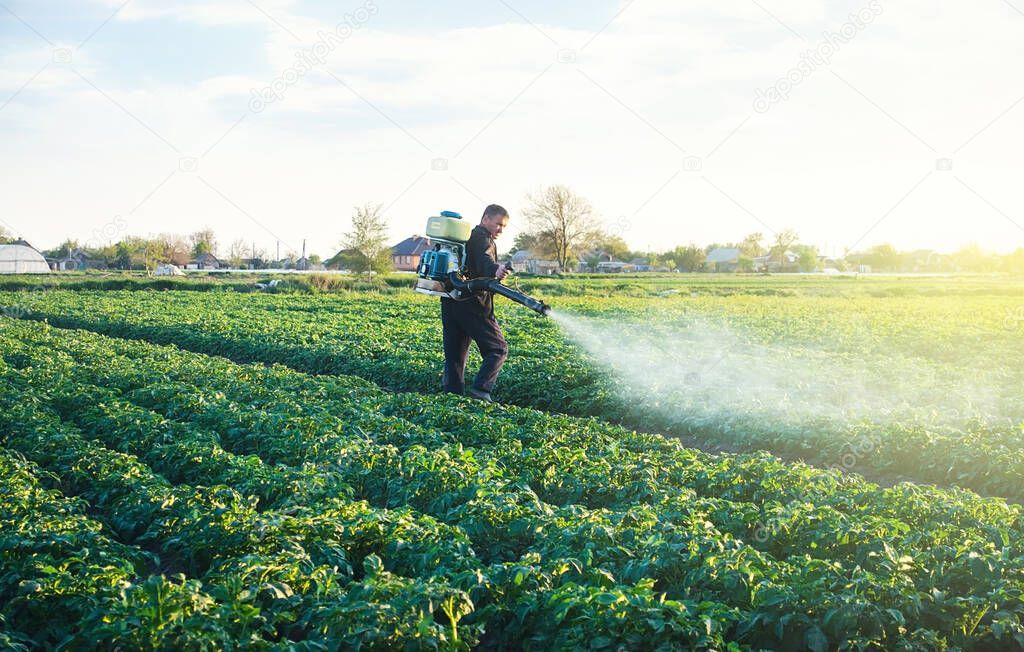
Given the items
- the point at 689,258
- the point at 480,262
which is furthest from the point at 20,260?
the point at 480,262

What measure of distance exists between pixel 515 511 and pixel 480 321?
5376 millimetres

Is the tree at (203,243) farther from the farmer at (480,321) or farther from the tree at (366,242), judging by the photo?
the farmer at (480,321)

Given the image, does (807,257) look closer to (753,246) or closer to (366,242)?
(753,246)

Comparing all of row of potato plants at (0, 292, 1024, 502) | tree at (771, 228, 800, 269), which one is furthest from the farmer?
tree at (771, 228, 800, 269)

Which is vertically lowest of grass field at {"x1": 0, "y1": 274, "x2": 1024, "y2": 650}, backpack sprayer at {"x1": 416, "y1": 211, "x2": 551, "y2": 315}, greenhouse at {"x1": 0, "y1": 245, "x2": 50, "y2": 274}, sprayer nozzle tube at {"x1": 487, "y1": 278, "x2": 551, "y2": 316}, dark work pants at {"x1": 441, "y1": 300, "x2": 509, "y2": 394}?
grass field at {"x1": 0, "y1": 274, "x2": 1024, "y2": 650}

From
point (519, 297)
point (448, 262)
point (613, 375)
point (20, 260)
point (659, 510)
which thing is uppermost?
point (20, 260)

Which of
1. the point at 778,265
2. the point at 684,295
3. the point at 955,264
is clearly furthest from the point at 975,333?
the point at 955,264

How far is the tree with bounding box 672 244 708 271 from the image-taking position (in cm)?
10956

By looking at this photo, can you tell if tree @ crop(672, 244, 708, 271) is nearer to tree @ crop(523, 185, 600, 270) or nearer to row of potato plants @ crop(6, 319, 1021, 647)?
tree @ crop(523, 185, 600, 270)

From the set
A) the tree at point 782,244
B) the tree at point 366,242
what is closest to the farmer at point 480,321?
the tree at point 366,242

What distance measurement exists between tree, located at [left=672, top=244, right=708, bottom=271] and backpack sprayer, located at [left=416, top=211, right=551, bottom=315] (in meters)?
102

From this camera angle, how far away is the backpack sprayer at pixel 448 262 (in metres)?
9.98

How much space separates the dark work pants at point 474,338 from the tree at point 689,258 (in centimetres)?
10131

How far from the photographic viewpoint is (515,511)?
5.27 metres
